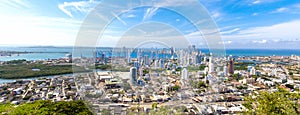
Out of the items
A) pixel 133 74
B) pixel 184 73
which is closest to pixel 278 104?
pixel 184 73

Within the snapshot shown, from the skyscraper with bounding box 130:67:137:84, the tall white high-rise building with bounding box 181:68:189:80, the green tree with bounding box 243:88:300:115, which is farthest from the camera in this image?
the tall white high-rise building with bounding box 181:68:189:80

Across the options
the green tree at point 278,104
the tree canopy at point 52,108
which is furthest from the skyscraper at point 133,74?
the green tree at point 278,104

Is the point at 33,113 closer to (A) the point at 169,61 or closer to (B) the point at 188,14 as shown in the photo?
(A) the point at 169,61

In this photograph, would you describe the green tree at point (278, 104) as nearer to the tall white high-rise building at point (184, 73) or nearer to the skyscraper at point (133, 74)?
the tall white high-rise building at point (184, 73)

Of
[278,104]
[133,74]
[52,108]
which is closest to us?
[278,104]

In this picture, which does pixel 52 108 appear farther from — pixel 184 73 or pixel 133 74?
pixel 184 73

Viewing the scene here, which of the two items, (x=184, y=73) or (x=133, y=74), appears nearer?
(x=133, y=74)

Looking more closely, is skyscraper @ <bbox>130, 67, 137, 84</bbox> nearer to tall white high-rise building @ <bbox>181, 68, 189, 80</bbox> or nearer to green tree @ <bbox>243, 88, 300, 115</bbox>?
tall white high-rise building @ <bbox>181, 68, 189, 80</bbox>

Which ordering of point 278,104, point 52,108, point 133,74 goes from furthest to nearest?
point 52,108 → point 133,74 → point 278,104

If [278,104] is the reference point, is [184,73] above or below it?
above

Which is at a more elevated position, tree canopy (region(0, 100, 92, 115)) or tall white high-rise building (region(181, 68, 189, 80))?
tall white high-rise building (region(181, 68, 189, 80))

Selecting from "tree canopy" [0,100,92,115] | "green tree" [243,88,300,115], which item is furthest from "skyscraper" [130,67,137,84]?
"green tree" [243,88,300,115]
